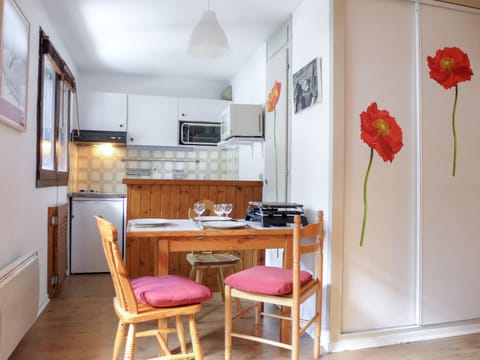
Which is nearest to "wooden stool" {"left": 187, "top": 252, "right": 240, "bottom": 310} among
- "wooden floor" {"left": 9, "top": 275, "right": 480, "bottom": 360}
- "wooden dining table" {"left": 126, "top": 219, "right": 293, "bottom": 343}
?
"wooden floor" {"left": 9, "top": 275, "right": 480, "bottom": 360}

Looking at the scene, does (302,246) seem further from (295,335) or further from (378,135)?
(378,135)

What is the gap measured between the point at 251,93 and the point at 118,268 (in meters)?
2.88

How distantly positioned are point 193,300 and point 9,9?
6.27 ft

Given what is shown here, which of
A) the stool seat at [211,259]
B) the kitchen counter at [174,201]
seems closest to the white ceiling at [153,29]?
the kitchen counter at [174,201]

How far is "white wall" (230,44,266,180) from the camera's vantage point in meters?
3.77

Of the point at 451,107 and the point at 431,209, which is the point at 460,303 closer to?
the point at 431,209

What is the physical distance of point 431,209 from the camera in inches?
97.3

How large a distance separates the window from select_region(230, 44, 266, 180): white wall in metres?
1.88

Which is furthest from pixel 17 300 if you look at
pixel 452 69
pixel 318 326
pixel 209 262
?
pixel 452 69

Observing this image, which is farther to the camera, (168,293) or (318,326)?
(318,326)

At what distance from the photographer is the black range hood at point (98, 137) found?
4297 millimetres

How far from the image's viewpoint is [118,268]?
161 cm

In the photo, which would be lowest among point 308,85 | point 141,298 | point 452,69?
point 141,298

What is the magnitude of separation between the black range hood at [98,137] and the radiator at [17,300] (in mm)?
2151
